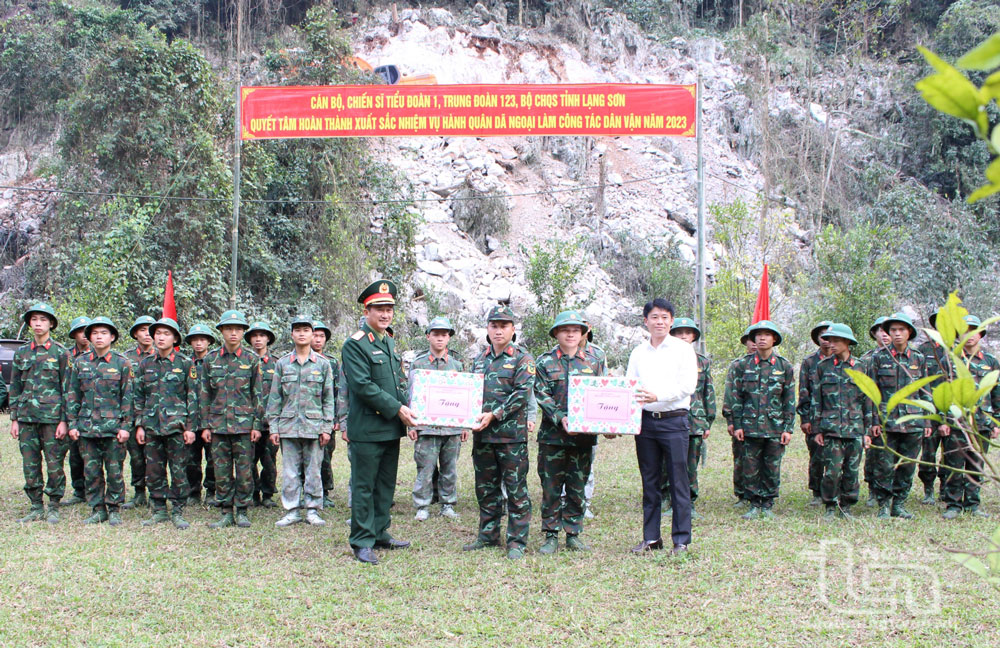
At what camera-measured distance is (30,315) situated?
22.0 feet

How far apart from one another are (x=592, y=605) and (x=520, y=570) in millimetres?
746

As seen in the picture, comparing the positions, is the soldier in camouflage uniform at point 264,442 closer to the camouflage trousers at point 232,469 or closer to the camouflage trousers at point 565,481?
the camouflage trousers at point 232,469

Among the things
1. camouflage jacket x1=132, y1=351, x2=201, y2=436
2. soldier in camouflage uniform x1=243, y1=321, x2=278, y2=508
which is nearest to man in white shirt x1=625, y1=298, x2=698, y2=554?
soldier in camouflage uniform x1=243, y1=321, x2=278, y2=508

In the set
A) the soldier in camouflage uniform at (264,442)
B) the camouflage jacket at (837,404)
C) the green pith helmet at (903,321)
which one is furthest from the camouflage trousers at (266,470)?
the green pith helmet at (903,321)

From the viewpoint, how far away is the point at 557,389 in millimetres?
5543

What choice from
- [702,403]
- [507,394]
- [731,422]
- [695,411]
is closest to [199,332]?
[507,394]

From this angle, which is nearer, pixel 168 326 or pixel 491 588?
pixel 491 588

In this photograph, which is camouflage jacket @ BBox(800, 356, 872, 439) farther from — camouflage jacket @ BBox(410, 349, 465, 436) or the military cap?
the military cap

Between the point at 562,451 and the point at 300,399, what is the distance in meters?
2.43

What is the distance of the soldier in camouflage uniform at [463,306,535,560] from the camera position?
5.43 meters

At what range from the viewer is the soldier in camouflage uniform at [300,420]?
21.5 feet

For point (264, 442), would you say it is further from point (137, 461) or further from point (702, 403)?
point (702, 403)

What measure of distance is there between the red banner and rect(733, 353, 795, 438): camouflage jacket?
4731 millimetres

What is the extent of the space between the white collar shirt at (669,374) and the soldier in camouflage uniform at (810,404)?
212cm
